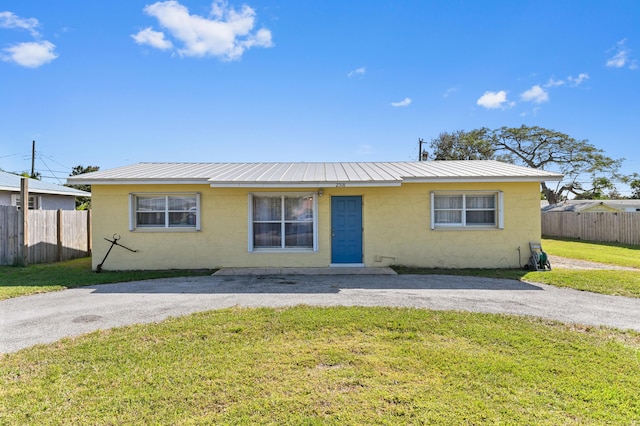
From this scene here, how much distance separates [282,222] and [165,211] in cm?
370

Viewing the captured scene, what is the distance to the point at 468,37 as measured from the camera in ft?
42.4

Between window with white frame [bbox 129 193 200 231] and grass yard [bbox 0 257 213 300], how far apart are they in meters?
1.51

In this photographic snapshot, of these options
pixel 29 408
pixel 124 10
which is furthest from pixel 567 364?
pixel 124 10

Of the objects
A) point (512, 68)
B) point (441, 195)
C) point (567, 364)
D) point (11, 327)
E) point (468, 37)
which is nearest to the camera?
point (567, 364)

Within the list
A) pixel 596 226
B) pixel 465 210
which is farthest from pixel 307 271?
pixel 596 226

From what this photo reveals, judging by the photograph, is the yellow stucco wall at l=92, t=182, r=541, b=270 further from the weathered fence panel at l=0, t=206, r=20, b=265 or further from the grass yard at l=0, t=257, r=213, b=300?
the weathered fence panel at l=0, t=206, r=20, b=265

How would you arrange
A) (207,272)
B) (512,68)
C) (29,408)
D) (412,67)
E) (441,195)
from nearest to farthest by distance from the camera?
(29,408) → (207,272) → (441,195) → (412,67) → (512,68)

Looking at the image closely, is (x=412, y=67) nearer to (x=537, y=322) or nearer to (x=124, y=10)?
(x=124, y=10)

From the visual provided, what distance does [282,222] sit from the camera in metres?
10.3

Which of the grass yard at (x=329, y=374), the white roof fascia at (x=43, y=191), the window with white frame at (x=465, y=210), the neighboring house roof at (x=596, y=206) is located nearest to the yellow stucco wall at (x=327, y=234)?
the window with white frame at (x=465, y=210)

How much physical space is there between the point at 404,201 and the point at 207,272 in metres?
6.34

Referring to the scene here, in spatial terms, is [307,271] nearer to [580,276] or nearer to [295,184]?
[295,184]

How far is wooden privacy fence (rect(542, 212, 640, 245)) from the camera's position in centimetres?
1783

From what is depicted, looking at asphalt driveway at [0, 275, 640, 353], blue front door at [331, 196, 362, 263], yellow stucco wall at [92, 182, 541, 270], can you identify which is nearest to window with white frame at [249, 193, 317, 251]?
yellow stucco wall at [92, 182, 541, 270]
